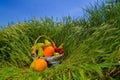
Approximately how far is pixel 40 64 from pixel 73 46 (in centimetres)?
83

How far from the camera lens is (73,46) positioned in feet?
17.5

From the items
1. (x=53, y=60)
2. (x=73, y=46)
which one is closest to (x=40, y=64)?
(x=53, y=60)

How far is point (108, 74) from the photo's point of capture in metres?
3.86

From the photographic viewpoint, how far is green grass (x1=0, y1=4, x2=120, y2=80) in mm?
3889

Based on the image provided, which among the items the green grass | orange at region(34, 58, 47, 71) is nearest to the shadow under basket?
the green grass

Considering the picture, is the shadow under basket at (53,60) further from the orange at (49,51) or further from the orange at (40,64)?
the orange at (40,64)

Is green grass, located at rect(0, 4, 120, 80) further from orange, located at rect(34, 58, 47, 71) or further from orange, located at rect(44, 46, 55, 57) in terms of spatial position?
orange, located at rect(44, 46, 55, 57)

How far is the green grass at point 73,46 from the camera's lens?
389 centimetres

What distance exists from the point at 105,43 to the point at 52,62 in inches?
38.9

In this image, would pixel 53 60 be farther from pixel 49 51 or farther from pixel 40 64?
pixel 40 64

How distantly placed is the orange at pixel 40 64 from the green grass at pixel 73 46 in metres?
0.13

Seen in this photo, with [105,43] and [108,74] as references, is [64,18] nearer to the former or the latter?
[105,43]

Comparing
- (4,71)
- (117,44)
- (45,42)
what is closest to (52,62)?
(45,42)

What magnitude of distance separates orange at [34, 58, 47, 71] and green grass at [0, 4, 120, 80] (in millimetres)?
128
